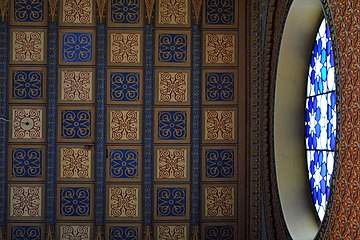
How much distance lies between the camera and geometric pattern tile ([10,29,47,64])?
635 cm

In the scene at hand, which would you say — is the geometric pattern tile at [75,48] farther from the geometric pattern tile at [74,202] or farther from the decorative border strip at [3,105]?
the geometric pattern tile at [74,202]

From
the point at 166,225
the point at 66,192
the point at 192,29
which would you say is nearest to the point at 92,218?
the point at 66,192

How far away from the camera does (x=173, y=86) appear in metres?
6.39

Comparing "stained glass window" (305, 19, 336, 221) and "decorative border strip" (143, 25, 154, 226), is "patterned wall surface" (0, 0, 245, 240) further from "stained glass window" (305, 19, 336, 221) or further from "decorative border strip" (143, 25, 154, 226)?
"stained glass window" (305, 19, 336, 221)

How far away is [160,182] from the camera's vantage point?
6348 mm

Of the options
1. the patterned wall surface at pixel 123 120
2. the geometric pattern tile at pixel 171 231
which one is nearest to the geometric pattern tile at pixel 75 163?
the patterned wall surface at pixel 123 120

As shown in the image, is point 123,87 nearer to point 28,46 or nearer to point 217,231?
point 28,46

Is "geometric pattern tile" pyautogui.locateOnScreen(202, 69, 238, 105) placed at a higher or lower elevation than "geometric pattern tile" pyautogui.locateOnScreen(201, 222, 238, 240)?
higher

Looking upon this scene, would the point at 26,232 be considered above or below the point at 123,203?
below

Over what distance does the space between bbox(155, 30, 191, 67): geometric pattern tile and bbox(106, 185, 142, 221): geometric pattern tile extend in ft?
4.55

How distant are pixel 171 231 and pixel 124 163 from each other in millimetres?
882

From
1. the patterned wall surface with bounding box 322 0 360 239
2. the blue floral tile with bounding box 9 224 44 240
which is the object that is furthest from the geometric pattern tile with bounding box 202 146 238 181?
the patterned wall surface with bounding box 322 0 360 239

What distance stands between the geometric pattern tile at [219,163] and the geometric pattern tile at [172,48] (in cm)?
97

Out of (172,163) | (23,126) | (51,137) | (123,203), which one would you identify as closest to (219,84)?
(172,163)
